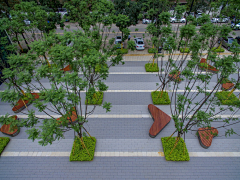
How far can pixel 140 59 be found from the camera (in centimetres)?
2072

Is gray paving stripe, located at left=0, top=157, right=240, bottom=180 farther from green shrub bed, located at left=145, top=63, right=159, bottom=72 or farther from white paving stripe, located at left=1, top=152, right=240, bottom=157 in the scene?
green shrub bed, located at left=145, top=63, right=159, bottom=72

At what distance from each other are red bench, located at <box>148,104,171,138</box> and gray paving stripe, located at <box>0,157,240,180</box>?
184 cm

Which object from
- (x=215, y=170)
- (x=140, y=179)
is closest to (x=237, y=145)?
(x=215, y=170)

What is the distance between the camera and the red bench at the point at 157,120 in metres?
11.3

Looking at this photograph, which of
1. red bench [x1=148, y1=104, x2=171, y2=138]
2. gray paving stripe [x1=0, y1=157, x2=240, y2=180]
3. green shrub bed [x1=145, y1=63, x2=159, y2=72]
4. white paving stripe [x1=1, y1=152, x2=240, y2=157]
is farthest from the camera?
green shrub bed [x1=145, y1=63, x2=159, y2=72]

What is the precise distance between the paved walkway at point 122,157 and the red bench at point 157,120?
1.35 ft

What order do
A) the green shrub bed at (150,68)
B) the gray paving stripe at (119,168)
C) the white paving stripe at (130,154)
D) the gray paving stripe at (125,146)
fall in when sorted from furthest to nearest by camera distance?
the green shrub bed at (150,68) → the gray paving stripe at (125,146) → the white paving stripe at (130,154) → the gray paving stripe at (119,168)

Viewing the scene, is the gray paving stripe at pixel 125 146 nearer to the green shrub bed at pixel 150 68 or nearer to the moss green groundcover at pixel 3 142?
the moss green groundcover at pixel 3 142

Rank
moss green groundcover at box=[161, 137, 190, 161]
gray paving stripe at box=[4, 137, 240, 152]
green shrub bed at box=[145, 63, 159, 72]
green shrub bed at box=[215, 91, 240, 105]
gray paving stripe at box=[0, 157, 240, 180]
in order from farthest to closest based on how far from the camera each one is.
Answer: green shrub bed at box=[145, 63, 159, 72] < gray paving stripe at box=[4, 137, 240, 152] < moss green groundcover at box=[161, 137, 190, 161] < gray paving stripe at box=[0, 157, 240, 180] < green shrub bed at box=[215, 91, 240, 105]

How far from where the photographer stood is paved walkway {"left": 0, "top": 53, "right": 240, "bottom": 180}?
31.2 ft

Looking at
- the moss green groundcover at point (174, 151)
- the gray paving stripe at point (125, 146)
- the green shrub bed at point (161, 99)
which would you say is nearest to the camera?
the moss green groundcover at point (174, 151)

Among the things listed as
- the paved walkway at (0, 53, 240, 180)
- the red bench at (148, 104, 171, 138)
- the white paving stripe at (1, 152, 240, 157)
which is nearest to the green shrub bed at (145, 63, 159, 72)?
the red bench at (148, 104, 171, 138)

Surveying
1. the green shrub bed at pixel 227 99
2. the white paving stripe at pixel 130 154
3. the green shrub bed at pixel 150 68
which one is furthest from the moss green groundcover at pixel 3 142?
the green shrub bed at pixel 150 68

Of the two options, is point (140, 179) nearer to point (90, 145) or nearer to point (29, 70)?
point (90, 145)
